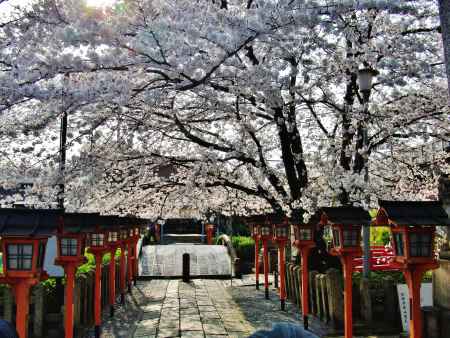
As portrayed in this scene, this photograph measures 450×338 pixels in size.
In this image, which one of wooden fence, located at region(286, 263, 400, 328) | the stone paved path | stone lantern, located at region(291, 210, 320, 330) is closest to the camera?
wooden fence, located at region(286, 263, 400, 328)

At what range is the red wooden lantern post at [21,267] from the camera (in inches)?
226

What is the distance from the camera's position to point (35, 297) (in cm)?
910

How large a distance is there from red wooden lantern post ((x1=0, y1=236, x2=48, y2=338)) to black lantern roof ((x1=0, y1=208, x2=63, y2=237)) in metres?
0.10

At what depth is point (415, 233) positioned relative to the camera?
18.7 ft

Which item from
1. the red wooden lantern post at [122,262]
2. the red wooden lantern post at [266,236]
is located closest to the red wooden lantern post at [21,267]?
the red wooden lantern post at [122,262]

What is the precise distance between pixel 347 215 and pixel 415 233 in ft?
7.03

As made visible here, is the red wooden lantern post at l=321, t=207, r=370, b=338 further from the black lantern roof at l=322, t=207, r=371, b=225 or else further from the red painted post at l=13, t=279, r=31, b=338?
the red painted post at l=13, t=279, r=31, b=338

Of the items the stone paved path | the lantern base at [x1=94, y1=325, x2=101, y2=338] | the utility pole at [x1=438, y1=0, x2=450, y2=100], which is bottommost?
the stone paved path

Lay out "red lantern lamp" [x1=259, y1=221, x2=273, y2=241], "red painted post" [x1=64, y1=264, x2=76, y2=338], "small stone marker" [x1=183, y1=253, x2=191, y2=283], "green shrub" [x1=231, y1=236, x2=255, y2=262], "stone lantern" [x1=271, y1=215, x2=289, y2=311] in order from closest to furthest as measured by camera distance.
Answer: "red painted post" [x1=64, y1=264, x2=76, y2=338]
"stone lantern" [x1=271, y1=215, x2=289, y2=311]
"red lantern lamp" [x1=259, y1=221, x2=273, y2=241]
"small stone marker" [x1=183, y1=253, x2=191, y2=283]
"green shrub" [x1=231, y1=236, x2=255, y2=262]

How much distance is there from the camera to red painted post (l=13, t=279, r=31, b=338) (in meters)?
5.65

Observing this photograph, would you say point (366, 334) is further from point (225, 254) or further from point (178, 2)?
point (225, 254)

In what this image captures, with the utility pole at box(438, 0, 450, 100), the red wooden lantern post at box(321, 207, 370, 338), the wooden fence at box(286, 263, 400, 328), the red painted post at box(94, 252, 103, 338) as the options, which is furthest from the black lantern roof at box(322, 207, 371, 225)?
A: the red painted post at box(94, 252, 103, 338)

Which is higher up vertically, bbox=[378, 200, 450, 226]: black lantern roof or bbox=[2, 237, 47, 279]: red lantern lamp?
bbox=[378, 200, 450, 226]: black lantern roof

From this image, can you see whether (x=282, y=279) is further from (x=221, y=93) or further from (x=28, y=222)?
(x=28, y=222)
